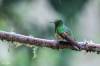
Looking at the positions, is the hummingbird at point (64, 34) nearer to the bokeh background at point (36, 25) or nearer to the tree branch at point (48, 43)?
the tree branch at point (48, 43)

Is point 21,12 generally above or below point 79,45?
above

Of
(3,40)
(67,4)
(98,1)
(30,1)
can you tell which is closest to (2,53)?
(67,4)

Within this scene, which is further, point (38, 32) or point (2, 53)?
point (38, 32)

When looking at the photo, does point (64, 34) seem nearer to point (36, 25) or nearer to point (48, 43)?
point (48, 43)

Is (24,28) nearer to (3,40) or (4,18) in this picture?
(4,18)

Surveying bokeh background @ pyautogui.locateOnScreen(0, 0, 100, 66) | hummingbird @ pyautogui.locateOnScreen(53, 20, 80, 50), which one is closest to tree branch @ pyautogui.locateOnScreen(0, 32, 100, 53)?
hummingbird @ pyautogui.locateOnScreen(53, 20, 80, 50)

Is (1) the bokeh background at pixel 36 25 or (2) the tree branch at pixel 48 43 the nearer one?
(2) the tree branch at pixel 48 43

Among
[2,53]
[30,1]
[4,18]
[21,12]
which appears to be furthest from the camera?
[30,1]

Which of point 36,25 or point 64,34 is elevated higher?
point 36,25

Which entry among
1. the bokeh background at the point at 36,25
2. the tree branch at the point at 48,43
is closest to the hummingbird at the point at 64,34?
the tree branch at the point at 48,43

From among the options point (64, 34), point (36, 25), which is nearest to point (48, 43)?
point (64, 34)

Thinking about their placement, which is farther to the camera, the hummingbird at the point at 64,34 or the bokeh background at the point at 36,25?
the bokeh background at the point at 36,25
